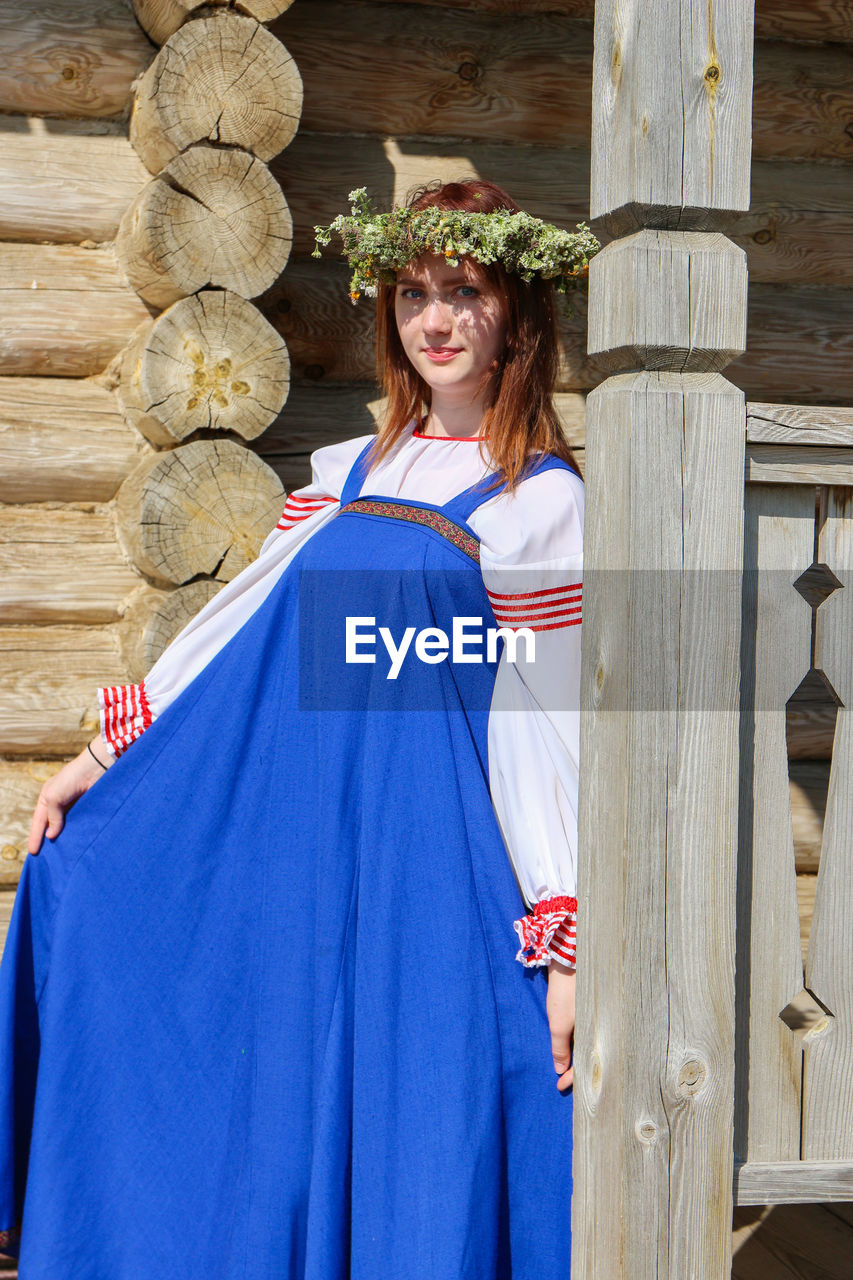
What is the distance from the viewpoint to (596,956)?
183 centimetres

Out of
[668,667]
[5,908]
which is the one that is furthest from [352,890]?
[5,908]

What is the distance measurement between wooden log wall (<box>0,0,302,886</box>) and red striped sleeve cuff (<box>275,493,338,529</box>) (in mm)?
316

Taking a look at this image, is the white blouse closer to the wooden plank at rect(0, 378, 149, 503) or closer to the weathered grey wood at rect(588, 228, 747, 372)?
the weathered grey wood at rect(588, 228, 747, 372)

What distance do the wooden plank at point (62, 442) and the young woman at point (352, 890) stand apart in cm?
84

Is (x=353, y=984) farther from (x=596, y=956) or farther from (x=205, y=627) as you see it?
(x=205, y=627)

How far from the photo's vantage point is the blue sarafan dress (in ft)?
6.53

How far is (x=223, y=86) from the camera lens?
9.03 feet

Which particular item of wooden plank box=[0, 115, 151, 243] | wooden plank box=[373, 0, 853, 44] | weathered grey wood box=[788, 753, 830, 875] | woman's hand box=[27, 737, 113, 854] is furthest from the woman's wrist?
wooden plank box=[373, 0, 853, 44]

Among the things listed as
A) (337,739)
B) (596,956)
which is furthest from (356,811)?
(596,956)

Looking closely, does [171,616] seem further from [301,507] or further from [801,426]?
[801,426]

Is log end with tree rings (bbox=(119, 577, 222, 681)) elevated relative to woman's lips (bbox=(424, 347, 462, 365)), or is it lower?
lower

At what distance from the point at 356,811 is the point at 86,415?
1.51 m

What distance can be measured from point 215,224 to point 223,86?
296 mm

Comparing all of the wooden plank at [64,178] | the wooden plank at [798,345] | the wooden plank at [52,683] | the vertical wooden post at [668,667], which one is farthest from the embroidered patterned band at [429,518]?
the wooden plank at [798,345]
